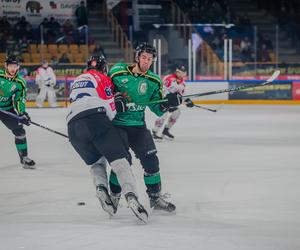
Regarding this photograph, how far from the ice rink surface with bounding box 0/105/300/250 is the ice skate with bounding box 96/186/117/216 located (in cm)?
8

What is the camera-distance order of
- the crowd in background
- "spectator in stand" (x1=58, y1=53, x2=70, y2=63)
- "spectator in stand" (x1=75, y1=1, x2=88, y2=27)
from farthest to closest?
"spectator in stand" (x1=75, y1=1, x2=88, y2=27)
the crowd in background
"spectator in stand" (x1=58, y1=53, x2=70, y2=63)

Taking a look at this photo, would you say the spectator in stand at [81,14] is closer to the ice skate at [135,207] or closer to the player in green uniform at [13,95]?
the player in green uniform at [13,95]

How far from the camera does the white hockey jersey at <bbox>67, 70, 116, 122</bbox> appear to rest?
5.03 meters

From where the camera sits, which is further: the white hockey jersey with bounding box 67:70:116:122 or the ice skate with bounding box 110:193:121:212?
the ice skate with bounding box 110:193:121:212

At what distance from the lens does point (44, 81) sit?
2008 cm

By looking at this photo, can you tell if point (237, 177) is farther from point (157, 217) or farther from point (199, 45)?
point (199, 45)

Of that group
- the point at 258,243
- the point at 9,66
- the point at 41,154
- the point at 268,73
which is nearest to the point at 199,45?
the point at 268,73

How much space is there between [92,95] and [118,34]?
1935 centimetres

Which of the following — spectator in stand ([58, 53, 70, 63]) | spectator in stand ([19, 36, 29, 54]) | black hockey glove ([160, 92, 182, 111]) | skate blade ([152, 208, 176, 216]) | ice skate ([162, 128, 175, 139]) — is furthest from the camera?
spectator in stand ([19, 36, 29, 54])

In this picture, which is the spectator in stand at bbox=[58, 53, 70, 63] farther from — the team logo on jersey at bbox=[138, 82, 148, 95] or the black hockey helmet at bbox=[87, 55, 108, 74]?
the black hockey helmet at bbox=[87, 55, 108, 74]

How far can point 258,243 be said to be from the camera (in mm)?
4414

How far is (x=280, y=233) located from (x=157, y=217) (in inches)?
37.4

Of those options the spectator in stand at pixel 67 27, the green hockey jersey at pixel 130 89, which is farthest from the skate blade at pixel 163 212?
the spectator in stand at pixel 67 27

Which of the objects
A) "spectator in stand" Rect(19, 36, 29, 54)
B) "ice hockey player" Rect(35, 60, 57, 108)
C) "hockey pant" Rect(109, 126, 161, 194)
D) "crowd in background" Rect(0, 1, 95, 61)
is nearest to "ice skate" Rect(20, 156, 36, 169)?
"hockey pant" Rect(109, 126, 161, 194)
